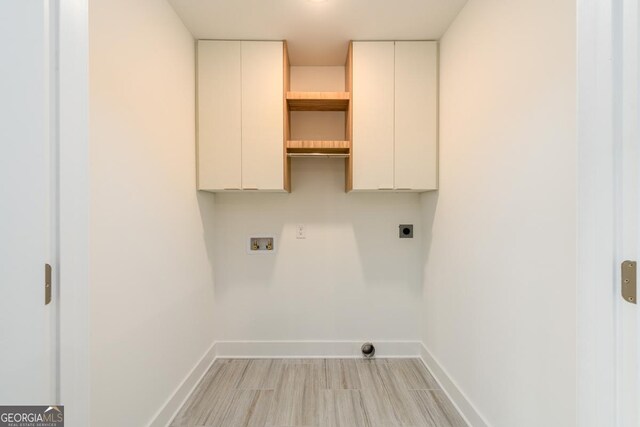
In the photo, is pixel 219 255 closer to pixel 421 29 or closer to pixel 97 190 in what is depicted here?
pixel 97 190

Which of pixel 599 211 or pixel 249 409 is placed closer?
pixel 599 211

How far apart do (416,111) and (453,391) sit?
1.95 metres

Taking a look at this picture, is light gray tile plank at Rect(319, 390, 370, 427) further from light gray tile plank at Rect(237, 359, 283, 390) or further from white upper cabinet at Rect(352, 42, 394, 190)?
white upper cabinet at Rect(352, 42, 394, 190)

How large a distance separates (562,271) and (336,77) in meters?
2.25

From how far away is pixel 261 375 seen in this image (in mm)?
2316

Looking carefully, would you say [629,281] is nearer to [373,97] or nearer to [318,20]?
[373,97]

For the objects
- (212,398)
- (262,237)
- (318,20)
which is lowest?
(212,398)

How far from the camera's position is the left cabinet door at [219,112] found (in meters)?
2.23

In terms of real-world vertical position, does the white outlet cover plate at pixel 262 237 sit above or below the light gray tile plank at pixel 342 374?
above

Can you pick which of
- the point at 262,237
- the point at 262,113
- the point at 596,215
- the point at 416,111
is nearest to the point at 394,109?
the point at 416,111

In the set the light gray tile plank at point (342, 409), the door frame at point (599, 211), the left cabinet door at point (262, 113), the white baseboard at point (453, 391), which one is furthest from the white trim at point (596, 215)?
the left cabinet door at point (262, 113)

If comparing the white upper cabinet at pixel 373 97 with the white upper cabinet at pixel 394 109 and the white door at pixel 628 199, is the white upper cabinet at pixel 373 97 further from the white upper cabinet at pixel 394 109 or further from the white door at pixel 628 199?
the white door at pixel 628 199

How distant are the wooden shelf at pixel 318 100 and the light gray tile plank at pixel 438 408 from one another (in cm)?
219

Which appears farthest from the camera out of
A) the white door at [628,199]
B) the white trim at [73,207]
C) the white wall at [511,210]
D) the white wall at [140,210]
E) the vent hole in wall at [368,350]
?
the vent hole in wall at [368,350]
